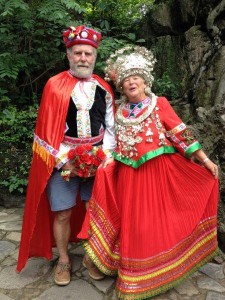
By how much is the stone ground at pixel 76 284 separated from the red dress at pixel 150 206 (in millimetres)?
171

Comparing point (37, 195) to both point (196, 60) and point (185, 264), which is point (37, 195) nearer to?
point (185, 264)

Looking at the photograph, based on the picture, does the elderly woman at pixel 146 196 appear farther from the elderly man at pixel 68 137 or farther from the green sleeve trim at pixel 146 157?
the elderly man at pixel 68 137

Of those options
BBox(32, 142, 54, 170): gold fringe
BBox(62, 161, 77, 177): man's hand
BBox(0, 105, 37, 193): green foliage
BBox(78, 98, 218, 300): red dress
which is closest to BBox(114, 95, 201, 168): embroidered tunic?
BBox(78, 98, 218, 300): red dress

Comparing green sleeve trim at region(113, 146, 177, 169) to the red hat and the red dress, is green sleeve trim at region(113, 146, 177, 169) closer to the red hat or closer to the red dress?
the red dress

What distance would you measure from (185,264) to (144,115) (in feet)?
3.79

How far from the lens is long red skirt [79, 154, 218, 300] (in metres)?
2.54

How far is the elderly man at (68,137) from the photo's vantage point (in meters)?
2.62

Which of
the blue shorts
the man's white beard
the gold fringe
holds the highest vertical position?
the man's white beard

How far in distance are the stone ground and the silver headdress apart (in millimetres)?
1550

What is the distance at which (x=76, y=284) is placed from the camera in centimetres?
283

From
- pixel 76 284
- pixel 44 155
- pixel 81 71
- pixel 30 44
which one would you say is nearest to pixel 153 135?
pixel 81 71

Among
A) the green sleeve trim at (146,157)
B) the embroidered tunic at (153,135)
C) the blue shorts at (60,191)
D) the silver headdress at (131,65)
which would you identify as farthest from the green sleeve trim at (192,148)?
the blue shorts at (60,191)

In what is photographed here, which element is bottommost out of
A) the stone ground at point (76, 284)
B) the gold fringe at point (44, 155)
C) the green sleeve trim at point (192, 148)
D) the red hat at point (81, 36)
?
the stone ground at point (76, 284)

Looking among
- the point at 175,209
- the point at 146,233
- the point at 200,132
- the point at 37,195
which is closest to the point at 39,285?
the point at 37,195
